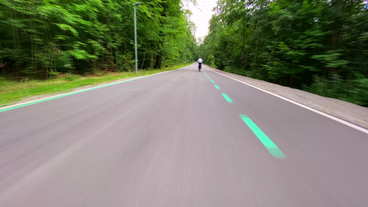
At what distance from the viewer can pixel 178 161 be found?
2.06 metres

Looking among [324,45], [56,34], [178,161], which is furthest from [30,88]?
[324,45]

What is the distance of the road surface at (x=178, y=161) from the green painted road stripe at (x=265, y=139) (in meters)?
0.02

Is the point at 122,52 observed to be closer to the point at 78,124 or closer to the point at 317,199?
the point at 78,124

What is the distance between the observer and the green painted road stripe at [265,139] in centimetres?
231

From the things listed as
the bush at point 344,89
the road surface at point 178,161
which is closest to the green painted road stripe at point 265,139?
the road surface at point 178,161

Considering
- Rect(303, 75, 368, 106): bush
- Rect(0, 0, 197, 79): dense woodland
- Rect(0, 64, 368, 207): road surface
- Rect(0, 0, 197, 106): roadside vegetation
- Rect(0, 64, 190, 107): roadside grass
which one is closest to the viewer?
Rect(0, 64, 368, 207): road surface

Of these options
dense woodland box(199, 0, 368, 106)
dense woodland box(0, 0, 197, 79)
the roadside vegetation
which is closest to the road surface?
the roadside vegetation

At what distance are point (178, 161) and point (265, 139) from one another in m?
1.49

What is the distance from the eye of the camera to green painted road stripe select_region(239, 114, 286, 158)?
7.57 feet

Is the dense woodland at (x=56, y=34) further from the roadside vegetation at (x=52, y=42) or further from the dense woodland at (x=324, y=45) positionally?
the dense woodland at (x=324, y=45)

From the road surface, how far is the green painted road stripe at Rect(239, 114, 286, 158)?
15mm

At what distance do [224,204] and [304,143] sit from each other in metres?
1.90

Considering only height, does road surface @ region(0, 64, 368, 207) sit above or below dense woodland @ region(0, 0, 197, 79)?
below

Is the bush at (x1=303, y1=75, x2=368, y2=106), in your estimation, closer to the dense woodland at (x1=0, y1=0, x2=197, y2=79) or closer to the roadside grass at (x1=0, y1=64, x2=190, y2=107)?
the roadside grass at (x1=0, y1=64, x2=190, y2=107)
